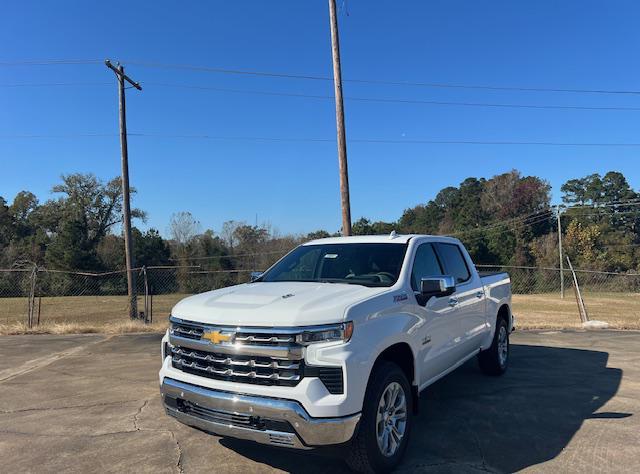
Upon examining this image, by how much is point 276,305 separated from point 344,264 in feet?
5.14

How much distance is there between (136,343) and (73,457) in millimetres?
5957

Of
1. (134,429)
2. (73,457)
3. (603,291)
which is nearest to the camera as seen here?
(73,457)

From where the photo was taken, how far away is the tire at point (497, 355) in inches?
266

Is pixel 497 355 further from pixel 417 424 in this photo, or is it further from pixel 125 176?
pixel 125 176

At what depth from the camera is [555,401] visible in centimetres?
580

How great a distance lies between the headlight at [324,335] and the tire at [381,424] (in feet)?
1.44

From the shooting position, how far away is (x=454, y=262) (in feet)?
20.0

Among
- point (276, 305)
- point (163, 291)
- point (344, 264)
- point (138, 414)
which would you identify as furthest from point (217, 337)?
point (163, 291)

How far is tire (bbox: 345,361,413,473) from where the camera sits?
3.56 meters

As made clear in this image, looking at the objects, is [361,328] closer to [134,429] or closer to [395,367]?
[395,367]

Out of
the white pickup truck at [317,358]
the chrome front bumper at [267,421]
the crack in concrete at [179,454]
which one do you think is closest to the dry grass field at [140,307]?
the crack in concrete at [179,454]

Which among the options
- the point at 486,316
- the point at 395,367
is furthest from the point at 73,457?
the point at 486,316

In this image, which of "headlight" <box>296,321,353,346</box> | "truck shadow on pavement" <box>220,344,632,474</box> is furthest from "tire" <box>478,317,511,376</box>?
"headlight" <box>296,321,353,346</box>

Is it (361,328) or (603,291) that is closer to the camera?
(361,328)
